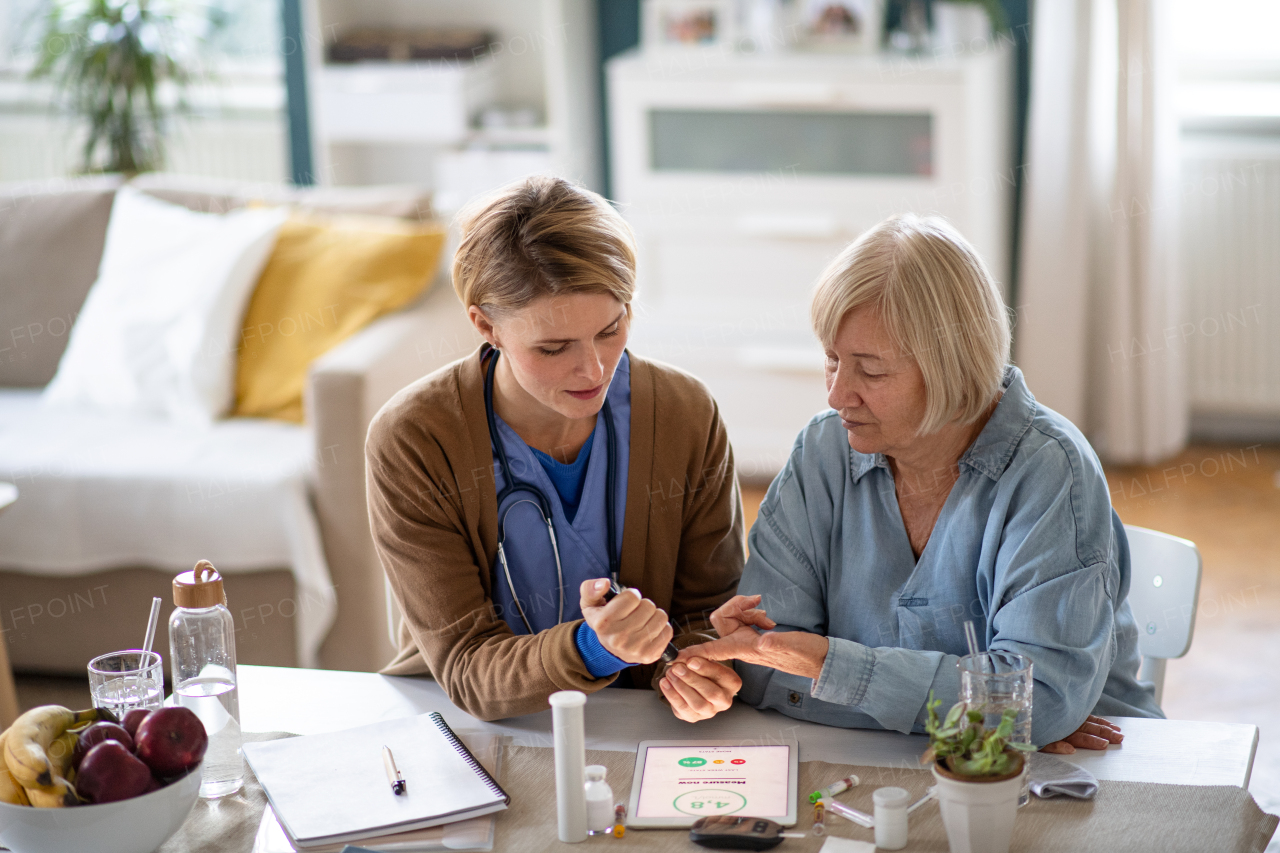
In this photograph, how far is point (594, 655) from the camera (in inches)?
58.9

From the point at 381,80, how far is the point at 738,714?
322 centimetres

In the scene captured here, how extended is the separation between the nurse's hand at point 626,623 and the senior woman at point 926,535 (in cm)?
9

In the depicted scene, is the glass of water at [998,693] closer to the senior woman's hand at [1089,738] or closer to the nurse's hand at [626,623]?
the senior woman's hand at [1089,738]

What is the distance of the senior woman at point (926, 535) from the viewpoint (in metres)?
1.42

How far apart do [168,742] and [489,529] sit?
53 cm

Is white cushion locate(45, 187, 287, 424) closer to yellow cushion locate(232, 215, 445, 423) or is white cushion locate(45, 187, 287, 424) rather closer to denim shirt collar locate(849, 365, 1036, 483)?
yellow cushion locate(232, 215, 445, 423)

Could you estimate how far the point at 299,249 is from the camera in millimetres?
3168

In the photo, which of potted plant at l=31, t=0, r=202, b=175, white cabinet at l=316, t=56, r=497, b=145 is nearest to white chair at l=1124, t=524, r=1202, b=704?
white cabinet at l=316, t=56, r=497, b=145

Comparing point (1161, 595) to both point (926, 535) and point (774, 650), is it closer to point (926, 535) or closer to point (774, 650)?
point (926, 535)

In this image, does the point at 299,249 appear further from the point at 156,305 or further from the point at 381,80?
the point at 381,80

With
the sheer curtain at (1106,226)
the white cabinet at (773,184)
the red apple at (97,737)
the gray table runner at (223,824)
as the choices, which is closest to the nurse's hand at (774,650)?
the gray table runner at (223,824)

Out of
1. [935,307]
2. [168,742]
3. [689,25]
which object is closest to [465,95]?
[689,25]

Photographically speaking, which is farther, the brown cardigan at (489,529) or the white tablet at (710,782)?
the brown cardigan at (489,529)

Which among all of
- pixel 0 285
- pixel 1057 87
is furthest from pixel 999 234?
pixel 0 285
